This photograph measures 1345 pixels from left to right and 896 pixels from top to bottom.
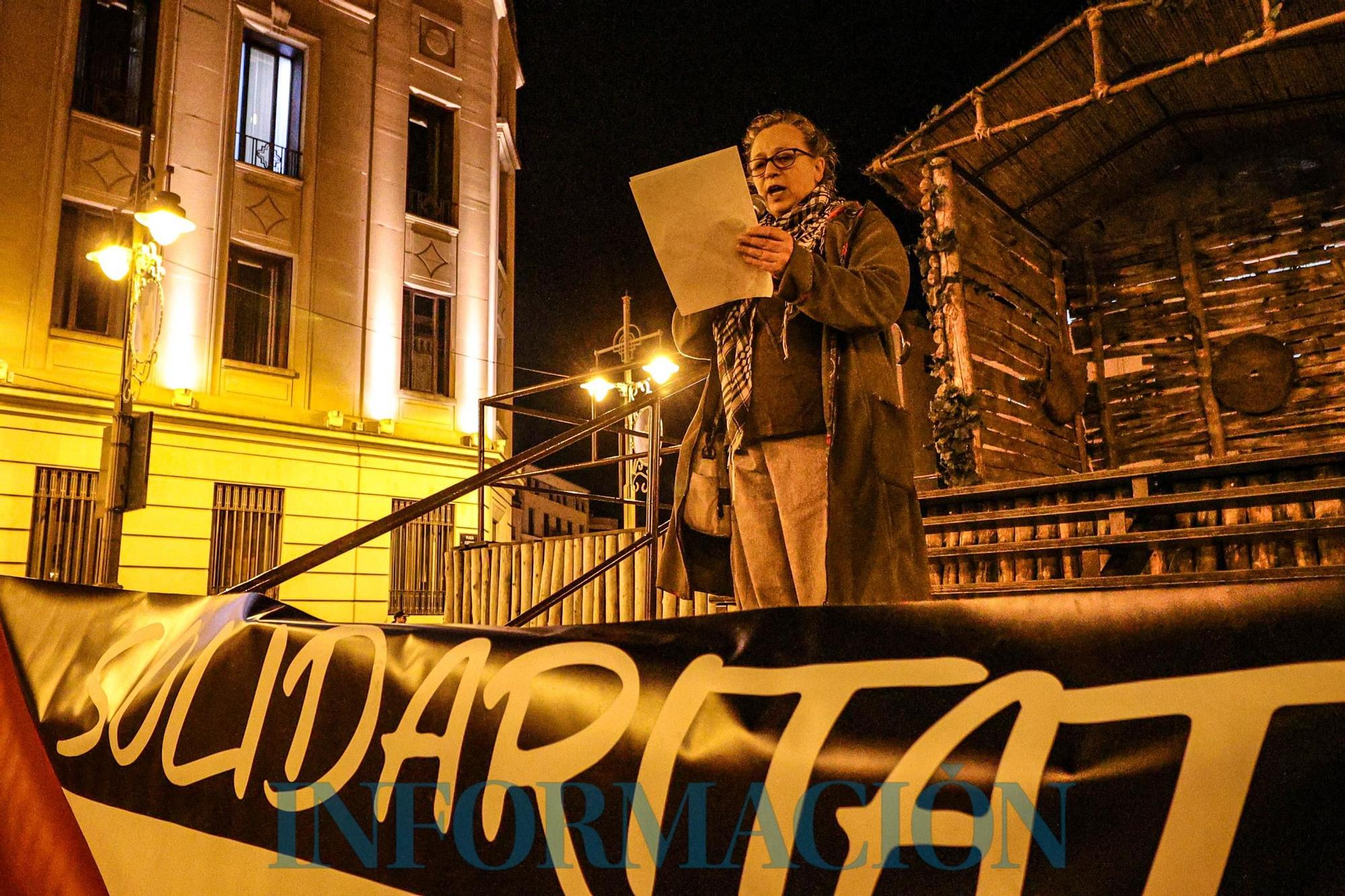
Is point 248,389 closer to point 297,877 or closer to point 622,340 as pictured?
point 622,340

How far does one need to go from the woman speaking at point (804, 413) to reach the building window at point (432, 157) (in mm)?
15240

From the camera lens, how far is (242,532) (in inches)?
512

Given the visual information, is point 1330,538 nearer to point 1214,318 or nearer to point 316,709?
point 316,709

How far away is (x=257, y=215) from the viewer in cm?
1404

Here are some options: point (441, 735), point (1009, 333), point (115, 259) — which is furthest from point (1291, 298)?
point (115, 259)

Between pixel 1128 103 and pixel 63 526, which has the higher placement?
pixel 1128 103

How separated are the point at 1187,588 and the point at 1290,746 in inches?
6.8

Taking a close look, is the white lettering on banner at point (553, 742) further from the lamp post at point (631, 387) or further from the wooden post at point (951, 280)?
the wooden post at point (951, 280)

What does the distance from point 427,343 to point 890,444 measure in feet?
49.2

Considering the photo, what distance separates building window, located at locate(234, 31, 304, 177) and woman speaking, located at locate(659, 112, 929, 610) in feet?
47.4

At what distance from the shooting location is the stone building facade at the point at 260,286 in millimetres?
11789

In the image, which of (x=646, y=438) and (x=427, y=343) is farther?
(x=427, y=343)

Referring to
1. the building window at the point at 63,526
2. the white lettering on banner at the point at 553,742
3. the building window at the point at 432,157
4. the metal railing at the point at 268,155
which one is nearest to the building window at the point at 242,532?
the building window at the point at 63,526

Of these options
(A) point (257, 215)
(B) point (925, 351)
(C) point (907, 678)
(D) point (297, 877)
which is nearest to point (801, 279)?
(C) point (907, 678)
